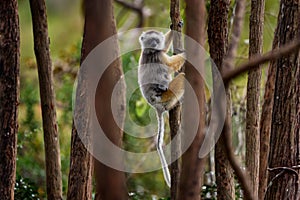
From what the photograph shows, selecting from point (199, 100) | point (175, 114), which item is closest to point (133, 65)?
point (175, 114)

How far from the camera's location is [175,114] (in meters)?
3.13

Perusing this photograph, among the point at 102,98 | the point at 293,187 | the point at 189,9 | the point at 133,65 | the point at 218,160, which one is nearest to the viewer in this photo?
the point at 102,98

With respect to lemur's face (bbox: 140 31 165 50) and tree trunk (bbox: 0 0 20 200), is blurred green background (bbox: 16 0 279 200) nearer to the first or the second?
lemur's face (bbox: 140 31 165 50)

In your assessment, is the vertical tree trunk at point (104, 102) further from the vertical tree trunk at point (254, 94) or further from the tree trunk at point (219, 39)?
the vertical tree trunk at point (254, 94)

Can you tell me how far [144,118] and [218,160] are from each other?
343 cm

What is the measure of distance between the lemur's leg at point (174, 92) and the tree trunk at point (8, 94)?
938 mm

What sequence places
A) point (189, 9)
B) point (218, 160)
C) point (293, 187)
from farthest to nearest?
point (293, 187) → point (218, 160) → point (189, 9)

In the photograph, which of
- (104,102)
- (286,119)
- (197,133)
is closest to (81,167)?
(286,119)

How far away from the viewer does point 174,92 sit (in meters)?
3.61

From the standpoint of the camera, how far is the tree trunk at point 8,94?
2957mm

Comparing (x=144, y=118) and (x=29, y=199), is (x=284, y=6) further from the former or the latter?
(x=144, y=118)

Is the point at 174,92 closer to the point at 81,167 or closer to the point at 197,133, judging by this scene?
the point at 81,167

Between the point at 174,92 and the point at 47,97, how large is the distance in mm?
756

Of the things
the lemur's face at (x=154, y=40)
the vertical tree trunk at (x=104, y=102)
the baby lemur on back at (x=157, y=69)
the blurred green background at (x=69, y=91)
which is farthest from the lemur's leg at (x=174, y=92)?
the vertical tree trunk at (x=104, y=102)
